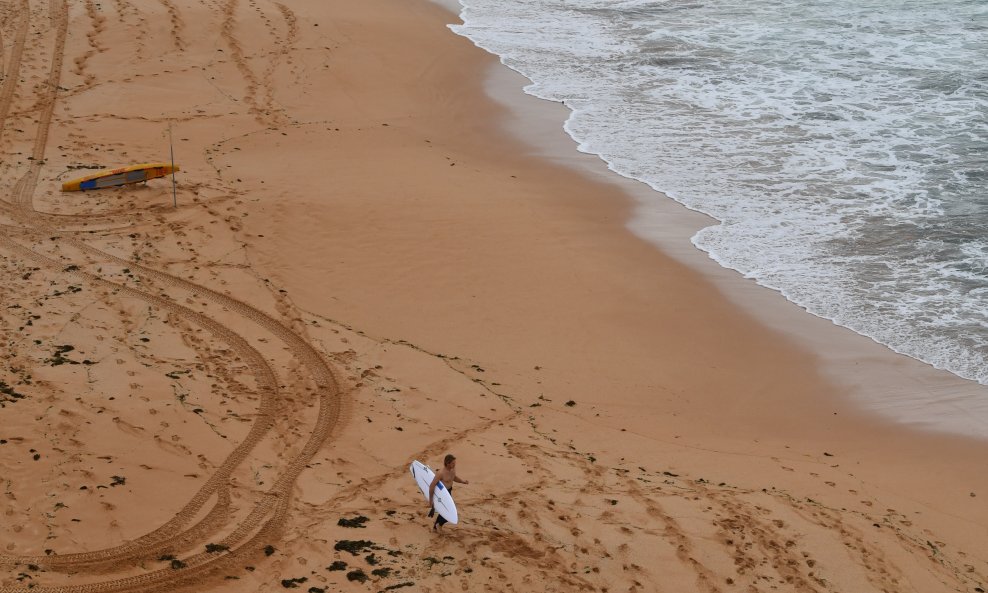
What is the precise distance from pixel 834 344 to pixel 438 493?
21.6 feet

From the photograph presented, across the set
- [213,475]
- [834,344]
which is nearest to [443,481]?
[213,475]

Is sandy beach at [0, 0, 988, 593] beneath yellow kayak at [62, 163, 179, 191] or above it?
beneath

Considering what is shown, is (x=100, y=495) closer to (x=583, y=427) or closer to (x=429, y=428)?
(x=429, y=428)

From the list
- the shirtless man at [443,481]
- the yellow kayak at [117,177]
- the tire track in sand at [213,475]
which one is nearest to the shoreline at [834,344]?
the shirtless man at [443,481]

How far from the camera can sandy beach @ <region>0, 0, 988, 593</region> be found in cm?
768

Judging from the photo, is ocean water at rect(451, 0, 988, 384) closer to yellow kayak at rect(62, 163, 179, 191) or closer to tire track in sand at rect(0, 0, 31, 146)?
yellow kayak at rect(62, 163, 179, 191)

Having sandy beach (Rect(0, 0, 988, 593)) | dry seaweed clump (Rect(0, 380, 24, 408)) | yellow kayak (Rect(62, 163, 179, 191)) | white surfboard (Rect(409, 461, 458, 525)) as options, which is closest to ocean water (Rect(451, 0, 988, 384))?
sandy beach (Rect(0, 0, 988, 593))

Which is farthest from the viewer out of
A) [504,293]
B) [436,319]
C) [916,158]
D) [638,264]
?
[916,158]

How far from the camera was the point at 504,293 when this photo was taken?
42.0 feet

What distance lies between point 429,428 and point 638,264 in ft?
18.2

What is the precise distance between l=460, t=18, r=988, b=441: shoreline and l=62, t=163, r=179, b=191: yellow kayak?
6.97 metres

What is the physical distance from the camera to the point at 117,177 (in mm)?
14305

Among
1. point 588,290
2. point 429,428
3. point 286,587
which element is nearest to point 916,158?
point 588,290

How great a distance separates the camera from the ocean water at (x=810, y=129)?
1364cm
